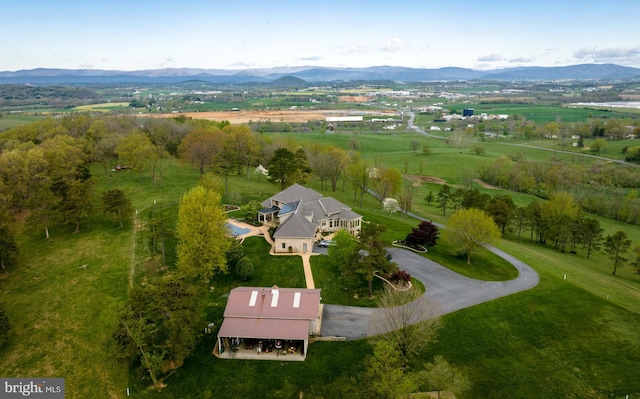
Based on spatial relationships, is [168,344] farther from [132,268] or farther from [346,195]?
[346,195]

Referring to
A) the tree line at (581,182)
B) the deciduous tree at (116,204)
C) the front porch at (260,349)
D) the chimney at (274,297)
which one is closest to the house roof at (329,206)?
the chimney at (274,297)

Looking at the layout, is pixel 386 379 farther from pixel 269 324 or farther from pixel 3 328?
pixel 3 328

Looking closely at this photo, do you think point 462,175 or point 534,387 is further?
point 462,175

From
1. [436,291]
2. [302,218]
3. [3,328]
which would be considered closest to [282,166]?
[302,218]

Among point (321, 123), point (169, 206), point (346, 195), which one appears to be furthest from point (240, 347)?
point (321, 123)

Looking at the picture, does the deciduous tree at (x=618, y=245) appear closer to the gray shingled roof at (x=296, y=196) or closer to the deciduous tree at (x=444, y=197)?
the deciduous tree at (x=444, y=197)

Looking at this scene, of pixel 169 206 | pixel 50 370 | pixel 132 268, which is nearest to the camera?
pixel 50 370
